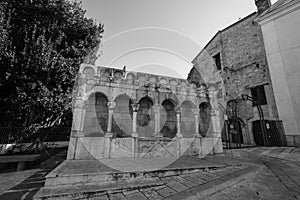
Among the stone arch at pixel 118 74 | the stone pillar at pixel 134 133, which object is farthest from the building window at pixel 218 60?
the stone pillar at pixel 134 133

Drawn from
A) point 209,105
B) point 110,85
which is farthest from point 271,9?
point 110,85

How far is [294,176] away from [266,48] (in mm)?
11210

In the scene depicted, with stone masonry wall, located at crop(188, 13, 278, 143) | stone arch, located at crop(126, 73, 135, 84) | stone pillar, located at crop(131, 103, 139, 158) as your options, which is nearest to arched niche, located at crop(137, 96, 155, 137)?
stone pillar, located at crop(131, 103, 139, 158)

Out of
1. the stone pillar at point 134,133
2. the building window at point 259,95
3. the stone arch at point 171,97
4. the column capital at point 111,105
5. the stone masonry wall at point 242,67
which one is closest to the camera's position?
the stone pillar at point 134,133

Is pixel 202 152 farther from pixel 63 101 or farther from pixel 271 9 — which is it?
pixel 271 9

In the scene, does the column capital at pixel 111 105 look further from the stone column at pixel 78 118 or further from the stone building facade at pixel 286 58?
the stone building facade at pixel 286 58

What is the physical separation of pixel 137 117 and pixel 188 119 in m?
2.53

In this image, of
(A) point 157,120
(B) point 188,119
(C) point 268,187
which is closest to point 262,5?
→ (B) point 188,119

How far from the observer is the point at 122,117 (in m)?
5.89

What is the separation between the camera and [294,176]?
3.64m

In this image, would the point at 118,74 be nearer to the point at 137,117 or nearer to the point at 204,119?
the point at 137,117

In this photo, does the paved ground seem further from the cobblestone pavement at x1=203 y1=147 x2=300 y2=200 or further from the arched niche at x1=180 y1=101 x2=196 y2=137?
the arched niche at x1=180 y1=101 x2=196 y2=137

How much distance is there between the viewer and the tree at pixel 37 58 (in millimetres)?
7020

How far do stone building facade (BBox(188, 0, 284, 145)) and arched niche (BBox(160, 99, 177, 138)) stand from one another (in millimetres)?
5213
